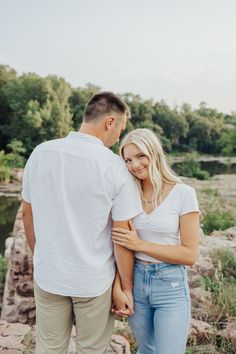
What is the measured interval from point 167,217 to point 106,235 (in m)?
0.29

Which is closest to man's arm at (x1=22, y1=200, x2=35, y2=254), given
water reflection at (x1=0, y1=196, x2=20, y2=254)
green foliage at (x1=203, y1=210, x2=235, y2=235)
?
green foliage at (x1=203, y1=210, x2=235, y2=235)

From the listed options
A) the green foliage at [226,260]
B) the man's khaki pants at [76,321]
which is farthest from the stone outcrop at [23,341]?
the green foliage at [226,260]

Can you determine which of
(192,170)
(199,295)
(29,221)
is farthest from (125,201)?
(192,170)

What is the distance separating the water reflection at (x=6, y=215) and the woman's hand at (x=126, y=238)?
8592mm

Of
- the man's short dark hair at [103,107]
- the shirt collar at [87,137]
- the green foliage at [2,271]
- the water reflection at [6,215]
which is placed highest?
the man's short dark hair at [103,107]

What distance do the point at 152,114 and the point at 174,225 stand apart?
42626 mm

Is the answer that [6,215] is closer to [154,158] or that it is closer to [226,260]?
[226,260]

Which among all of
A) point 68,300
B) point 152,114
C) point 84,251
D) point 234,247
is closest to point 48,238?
point 84,251

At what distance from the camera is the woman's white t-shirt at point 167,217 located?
6.04 feet

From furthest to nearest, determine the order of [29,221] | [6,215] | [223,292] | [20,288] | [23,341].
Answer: [6,215]
[20,288]
[223,292]
[23,341]
[29,221]

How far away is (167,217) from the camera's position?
1845mm

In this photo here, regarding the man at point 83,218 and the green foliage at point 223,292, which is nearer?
the man at point 83,218

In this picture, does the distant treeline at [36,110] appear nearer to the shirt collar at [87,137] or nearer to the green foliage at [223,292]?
the green foliage at [223,292]

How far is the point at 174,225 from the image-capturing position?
186 centimetres
